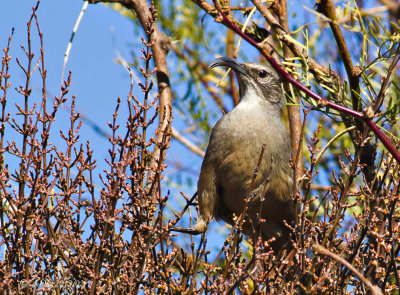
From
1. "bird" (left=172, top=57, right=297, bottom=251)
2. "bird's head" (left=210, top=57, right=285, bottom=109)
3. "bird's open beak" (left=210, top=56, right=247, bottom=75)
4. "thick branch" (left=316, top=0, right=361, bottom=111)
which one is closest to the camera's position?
"thick branch" (left=316, top=0, right=361, bottom=111)

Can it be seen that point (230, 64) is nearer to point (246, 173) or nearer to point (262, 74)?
point (262, 74)

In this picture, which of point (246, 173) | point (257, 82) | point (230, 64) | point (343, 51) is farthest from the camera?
point (257, 82)

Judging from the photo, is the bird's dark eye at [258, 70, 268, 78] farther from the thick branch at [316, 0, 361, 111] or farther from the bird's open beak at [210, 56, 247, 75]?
the thick branch at [316, 0, 361, 111]

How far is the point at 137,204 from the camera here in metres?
2.98

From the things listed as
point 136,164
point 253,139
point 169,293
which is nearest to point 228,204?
point 253,139

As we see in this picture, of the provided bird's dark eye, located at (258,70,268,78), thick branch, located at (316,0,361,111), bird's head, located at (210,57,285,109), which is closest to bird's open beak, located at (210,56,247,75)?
bird's head, located at (210,57,285,109)

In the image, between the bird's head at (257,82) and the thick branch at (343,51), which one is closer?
the thick branch at (343,51)

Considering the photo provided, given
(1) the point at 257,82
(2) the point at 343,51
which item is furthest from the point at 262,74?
(2) the point at 343,51

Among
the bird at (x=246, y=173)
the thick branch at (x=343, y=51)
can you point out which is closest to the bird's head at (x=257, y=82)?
the bird at (x=246, y=173)

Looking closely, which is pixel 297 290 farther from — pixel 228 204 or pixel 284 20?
pixel 284 20

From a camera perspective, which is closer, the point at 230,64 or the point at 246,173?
the point at 246,173

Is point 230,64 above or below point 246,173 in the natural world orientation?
above

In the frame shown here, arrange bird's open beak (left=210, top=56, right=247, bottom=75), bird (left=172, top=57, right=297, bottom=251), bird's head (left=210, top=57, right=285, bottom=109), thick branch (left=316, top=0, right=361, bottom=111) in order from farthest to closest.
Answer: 1. bird's head (left=210, top=57, right=285, bottom=109)
2. bird's open beak (left=210, top=56, right=247, bottom=75)
3. bird (left=172, top=57, right=297, bottom=251)
4. thick branch (left=316, top=0, right=361, bottom=111)

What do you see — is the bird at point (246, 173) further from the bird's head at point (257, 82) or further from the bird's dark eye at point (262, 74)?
the bird's dark eye at point (262, 74)
